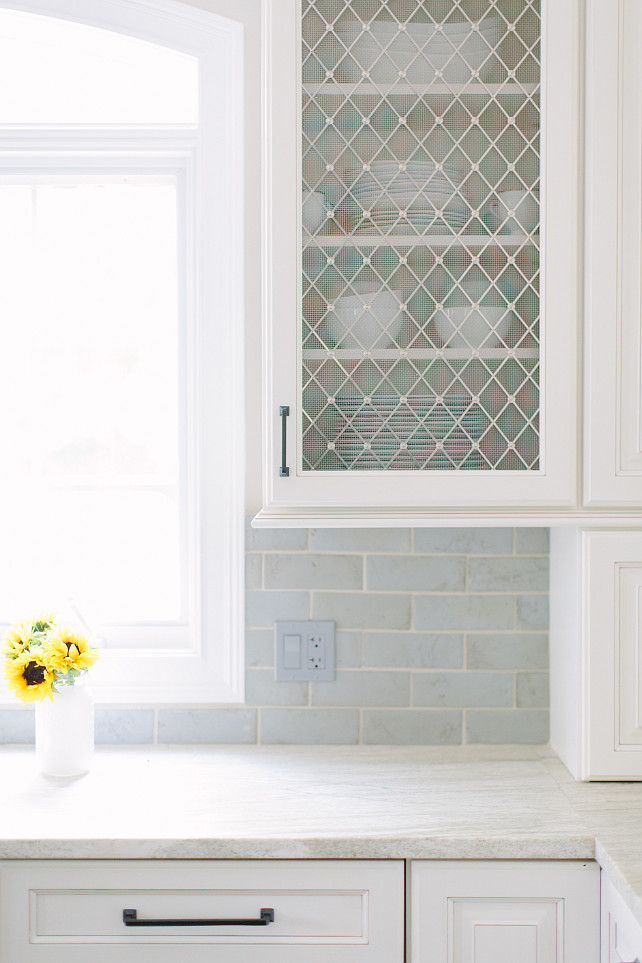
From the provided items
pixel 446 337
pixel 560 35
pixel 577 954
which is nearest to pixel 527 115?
pixel 560 35

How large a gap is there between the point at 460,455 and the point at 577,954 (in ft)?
2.62

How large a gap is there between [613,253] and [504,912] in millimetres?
1069

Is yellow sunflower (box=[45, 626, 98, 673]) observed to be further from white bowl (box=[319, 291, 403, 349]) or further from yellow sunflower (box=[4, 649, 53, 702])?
white bowl (box=[319, 291, 403, 349])

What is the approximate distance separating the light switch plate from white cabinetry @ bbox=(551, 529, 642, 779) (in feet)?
1.64

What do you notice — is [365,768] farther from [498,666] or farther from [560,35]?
[560,35]

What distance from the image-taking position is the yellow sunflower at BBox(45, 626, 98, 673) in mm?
1362

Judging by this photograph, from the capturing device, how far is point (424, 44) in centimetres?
123

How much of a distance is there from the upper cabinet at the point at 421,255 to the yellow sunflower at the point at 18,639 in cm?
55

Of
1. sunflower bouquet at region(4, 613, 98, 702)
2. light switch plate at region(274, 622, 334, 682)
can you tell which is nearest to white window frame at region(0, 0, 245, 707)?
light switch plate at region(274, 622, 334, 682)

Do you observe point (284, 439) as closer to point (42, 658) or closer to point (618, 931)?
point (42, 658)

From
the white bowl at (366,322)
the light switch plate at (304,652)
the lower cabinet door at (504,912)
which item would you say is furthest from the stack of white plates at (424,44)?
the lower cabinet door at (504,912)

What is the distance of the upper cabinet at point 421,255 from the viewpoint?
1224 millimetres

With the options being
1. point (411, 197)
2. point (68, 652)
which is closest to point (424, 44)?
point (411, 197)

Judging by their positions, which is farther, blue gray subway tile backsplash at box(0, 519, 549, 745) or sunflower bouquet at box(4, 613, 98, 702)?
blue gray subway tile backsplash at box(0, 519, 549, 745)
